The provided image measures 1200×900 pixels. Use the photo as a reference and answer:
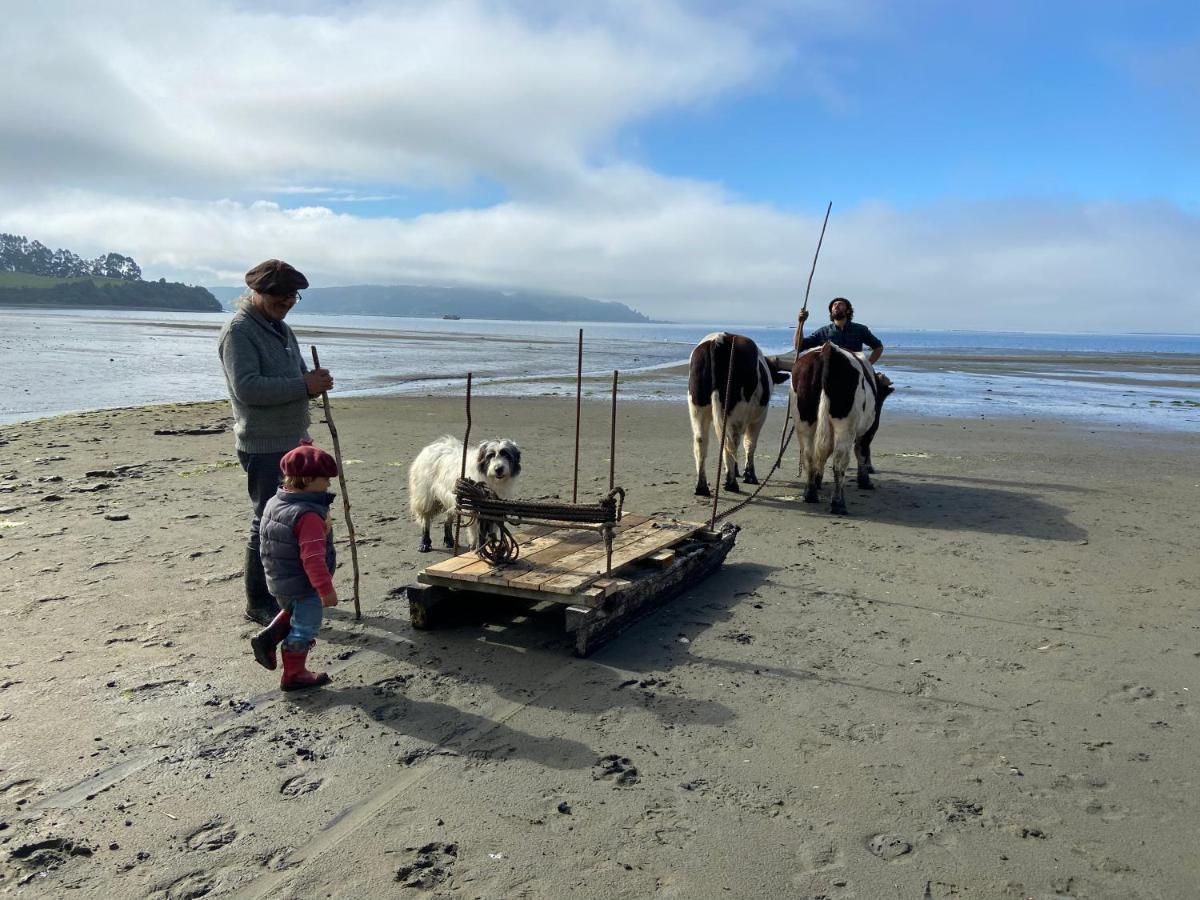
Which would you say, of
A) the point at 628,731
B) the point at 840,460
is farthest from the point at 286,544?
the point at 840,460

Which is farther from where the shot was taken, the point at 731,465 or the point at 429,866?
the point at 731,465

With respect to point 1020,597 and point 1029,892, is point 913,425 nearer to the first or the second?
point 1020,597

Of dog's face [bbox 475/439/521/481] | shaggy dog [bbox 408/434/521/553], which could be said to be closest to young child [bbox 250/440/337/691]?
shaggy dog [bbox 408/434/521/553]

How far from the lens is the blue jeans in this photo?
14.7 feet

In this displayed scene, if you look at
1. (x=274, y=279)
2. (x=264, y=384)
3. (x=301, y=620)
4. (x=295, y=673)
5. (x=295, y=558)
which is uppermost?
(x=274, y=279)

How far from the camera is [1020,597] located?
639cm

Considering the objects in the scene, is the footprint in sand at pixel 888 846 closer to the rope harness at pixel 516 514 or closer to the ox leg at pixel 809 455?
the rope harness at pixel 516 514

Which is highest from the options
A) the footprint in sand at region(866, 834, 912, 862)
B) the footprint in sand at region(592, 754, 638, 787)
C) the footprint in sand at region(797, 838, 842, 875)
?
the footprint in sand at region(866, 834, 912, 862)

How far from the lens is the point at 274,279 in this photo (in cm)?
498

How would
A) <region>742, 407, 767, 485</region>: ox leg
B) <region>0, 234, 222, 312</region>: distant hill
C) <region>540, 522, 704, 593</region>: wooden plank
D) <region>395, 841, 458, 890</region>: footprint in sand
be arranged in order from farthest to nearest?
1. <region>0, 234, 222, 312</region>: distant hill
2. <region>742, 407, 767, 485</region>: ox leg
3. <region>540, 522, 704, 593</region>: wooden plank
4. <region>395, 841, 458, 890</region>: footprint in sand

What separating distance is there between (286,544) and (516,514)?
63.1 inches

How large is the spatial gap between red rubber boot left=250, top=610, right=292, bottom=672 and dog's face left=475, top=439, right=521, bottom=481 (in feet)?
8.38

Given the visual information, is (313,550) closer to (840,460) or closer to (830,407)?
(840,460)

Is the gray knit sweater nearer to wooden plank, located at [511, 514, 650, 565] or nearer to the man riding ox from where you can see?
wooden plank, located at [511, 514, 650, 565]
